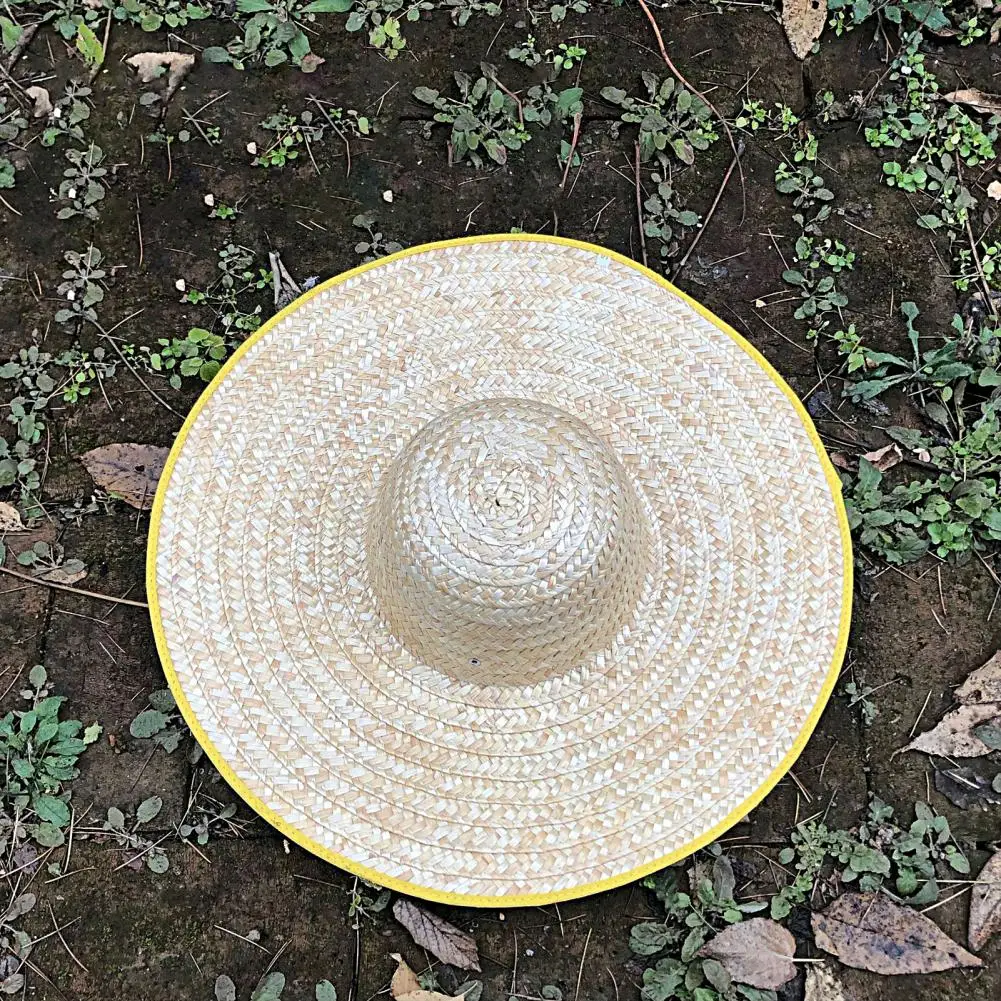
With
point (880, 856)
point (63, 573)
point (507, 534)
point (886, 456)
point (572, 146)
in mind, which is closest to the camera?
point (507, 534)

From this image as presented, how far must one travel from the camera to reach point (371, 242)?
106 inches

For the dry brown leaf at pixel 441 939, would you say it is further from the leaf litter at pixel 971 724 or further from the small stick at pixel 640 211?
the small stick at pixel 640 211

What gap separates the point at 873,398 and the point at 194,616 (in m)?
1.81

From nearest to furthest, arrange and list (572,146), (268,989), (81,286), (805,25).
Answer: (268,989), (81,286), (572,146), (805,25)

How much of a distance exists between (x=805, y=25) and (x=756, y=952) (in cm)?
258

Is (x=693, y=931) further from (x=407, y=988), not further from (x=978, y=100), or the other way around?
(x=978, y=100)

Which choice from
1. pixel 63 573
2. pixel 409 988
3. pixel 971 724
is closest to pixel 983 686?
pixel 971 724

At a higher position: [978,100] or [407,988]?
[978,100]

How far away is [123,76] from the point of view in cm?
283

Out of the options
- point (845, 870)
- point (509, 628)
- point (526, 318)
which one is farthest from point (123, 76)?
point (845, 870)

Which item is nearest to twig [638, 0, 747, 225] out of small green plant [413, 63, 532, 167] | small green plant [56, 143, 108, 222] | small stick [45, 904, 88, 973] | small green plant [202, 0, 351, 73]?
small green plant [413, 63, 532, 167]

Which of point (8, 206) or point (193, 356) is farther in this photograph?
point (8, 206)

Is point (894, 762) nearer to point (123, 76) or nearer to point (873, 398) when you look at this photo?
point (873, 398)

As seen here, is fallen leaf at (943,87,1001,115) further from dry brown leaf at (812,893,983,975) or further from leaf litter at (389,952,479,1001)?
leaf litter at (389,952,479,1001)
